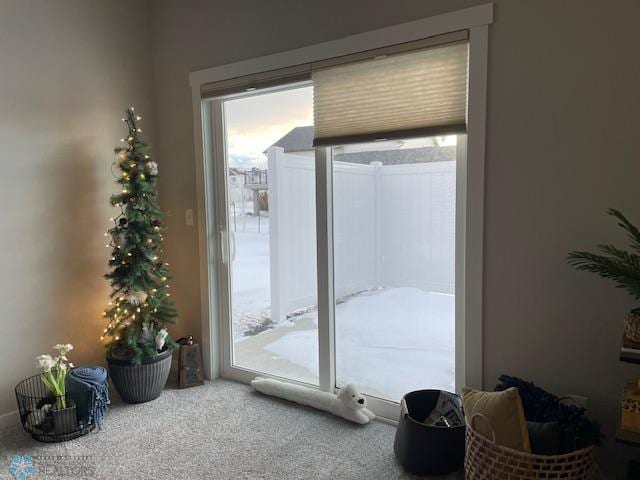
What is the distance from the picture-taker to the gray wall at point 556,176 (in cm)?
188

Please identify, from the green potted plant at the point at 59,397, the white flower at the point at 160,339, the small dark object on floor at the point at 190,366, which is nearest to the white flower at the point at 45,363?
the green potted plant at the point at 59,397

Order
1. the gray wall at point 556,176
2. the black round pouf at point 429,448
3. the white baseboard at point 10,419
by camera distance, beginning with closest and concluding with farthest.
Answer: the gray wall at point 556,176
the black round pouf at point 429,448
the white baseboard at point 10,419

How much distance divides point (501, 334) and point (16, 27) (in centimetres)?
308

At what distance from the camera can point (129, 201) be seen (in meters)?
2.88

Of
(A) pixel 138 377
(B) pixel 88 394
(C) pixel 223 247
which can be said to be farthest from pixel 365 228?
(B) pixel 88 394

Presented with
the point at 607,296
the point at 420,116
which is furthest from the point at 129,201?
the point at 607,296

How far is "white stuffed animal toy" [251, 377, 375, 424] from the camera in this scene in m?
2.57

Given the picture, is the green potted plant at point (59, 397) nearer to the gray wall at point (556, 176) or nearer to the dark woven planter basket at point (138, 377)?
the dark woven planter basket at point (138, 377)

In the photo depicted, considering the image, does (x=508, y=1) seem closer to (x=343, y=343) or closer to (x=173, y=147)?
(x=343, y=343)

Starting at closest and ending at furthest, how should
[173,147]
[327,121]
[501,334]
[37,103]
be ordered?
Answer: [501,334]
[327,121]
[37,103]
[173,147]

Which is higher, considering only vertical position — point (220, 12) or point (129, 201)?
point (220, 12)

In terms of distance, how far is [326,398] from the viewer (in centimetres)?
269

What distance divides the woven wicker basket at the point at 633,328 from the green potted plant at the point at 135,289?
97.1 inches

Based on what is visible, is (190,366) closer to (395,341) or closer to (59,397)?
(59,397)
